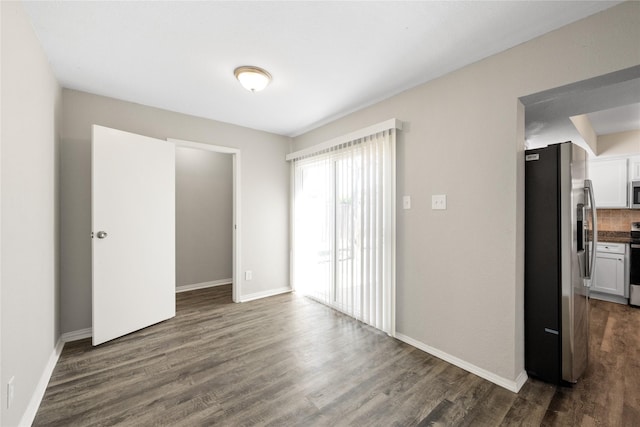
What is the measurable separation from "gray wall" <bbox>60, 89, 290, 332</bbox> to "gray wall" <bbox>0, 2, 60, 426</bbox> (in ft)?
1.62

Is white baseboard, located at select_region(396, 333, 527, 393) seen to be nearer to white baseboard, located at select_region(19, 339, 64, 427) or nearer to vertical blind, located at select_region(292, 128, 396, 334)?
vertical blind, located at select_region(292, 128, 396, 334)

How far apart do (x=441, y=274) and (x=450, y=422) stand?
1.06m

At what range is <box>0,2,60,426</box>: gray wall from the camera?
137 cm

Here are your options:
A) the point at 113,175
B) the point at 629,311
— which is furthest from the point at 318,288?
the point at 629,311

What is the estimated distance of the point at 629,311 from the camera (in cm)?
346

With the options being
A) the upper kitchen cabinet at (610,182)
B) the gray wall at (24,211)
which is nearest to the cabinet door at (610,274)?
the upper kitchen cabinet at (610,182)

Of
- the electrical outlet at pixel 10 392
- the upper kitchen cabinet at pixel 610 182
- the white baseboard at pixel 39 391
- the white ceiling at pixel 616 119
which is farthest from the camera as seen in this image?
the upper kitchen cabinet at pixel 610 182

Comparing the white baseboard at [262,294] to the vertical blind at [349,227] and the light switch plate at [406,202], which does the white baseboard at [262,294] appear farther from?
the light switch plate at [406,202]

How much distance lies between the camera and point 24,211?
161 centimetres

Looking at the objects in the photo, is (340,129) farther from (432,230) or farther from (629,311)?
(629,311)

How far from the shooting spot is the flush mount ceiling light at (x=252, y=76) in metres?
2.29

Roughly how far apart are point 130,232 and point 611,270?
6.25m

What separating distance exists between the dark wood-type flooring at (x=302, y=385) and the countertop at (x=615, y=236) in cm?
162

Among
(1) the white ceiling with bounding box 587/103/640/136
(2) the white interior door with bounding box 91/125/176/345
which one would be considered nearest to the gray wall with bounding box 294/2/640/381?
(1) the white ceiling with bounding box 587/103/640/136
